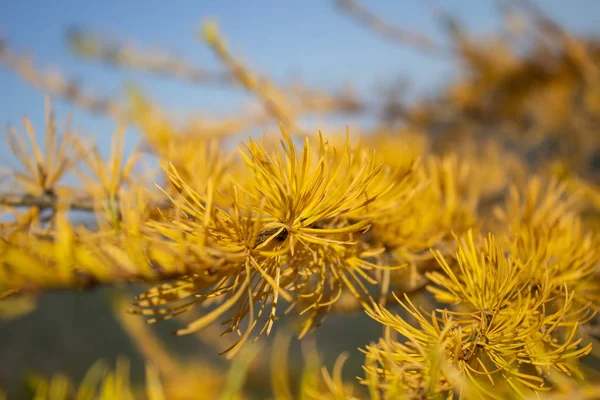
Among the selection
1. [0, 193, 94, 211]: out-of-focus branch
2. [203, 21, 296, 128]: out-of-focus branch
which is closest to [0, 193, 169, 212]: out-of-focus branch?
[0, 193, 94, 211]: out-of-focus branch

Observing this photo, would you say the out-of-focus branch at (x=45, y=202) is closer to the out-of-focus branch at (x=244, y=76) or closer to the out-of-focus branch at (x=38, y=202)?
the out-of-focus branch at (x=38, y=202)

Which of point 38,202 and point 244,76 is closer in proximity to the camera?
point 38,202

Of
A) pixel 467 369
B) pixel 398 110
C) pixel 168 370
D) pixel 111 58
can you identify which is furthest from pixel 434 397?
pixel 111 58

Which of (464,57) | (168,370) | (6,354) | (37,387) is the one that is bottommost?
(6,354)

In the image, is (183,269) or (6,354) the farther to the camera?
(6,354)

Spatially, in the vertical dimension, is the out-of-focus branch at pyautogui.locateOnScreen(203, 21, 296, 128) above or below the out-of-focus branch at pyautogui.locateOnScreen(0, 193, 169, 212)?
above

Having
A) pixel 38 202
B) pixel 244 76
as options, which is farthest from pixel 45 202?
pixel 244 76

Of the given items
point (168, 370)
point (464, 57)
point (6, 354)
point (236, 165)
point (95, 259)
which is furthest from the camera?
point (6, 354)

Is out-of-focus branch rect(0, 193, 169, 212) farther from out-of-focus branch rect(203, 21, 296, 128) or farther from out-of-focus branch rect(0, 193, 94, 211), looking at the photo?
out-of-focus branch rect(203, 21, 296, 128)

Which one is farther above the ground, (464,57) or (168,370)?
(464,57)

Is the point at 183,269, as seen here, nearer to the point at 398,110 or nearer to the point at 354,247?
the point at 354,247

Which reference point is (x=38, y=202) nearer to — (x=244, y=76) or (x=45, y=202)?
(x=45, y=202)
